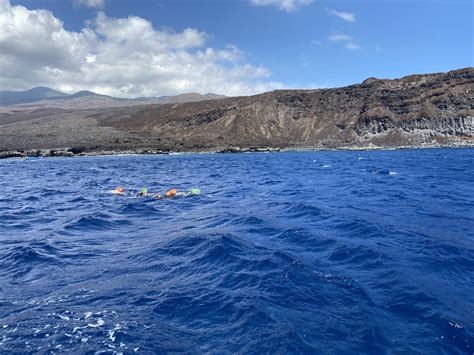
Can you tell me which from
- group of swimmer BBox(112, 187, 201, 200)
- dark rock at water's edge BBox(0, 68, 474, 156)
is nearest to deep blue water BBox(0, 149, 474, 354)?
group of swimmer BBox(112, 187, 201, 200)

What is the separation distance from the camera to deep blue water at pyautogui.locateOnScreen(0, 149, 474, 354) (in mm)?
7090

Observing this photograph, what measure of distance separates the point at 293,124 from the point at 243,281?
5772 inches

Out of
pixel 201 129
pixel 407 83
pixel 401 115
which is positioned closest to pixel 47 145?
pixel 201 129

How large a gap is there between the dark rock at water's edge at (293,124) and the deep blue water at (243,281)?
9890cm

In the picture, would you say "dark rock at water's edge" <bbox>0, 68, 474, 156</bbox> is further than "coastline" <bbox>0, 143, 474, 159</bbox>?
Yes

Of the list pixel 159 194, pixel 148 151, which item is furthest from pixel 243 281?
pixel 148 151

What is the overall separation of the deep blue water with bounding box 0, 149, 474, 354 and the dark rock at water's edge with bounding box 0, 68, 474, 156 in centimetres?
9890

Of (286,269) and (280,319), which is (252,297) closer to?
(280,319)

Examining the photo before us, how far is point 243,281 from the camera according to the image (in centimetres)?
1003

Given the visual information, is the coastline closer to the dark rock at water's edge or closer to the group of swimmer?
the dark rock at water's edge

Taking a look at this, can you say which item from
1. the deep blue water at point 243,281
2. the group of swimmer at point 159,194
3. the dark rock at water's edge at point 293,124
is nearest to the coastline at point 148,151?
the dark rock at water's edge at point 293,124

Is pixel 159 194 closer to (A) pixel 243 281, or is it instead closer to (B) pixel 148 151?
(A) pixel 243 281

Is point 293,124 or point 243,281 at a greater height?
point 293,124

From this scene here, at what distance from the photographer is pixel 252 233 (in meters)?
15.0
